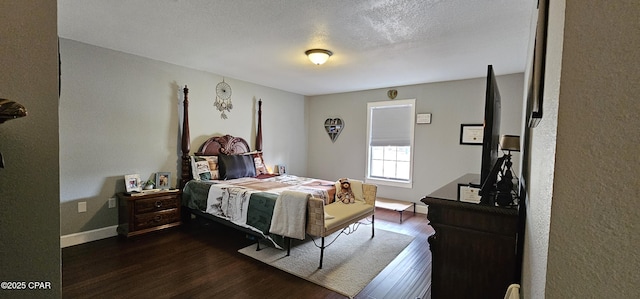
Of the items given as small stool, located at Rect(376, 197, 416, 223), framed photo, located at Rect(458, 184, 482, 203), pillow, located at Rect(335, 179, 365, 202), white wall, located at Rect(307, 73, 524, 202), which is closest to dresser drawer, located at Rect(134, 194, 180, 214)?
pillow, located at Rect(335, 179, 365, 202)

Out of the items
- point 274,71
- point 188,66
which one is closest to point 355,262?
point 274,71

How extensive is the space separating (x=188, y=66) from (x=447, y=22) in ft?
11.7

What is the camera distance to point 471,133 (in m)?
4.43

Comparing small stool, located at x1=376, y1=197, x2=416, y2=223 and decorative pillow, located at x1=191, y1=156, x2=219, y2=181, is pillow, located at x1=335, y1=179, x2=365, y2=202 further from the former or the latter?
decorative pillow, located at x1=191, y1=156, x2=219, y2=181

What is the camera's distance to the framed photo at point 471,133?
172 inches

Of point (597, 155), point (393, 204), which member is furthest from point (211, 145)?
point (597, 155)

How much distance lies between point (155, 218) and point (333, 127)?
12.4 ft

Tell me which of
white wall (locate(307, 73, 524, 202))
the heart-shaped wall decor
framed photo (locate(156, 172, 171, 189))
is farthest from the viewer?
the heart-shaped wall decor

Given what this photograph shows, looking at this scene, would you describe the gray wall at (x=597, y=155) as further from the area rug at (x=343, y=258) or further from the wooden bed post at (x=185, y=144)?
the wooden bed post at (x=185, y=144)

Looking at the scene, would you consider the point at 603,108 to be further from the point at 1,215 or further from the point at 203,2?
the point at 203,2

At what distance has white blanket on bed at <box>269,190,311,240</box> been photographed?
9.02 feet

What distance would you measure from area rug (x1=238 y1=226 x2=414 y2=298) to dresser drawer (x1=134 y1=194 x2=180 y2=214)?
1.36 m

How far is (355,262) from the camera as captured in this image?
9.33 ft

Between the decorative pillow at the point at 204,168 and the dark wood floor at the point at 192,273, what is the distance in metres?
0.92
